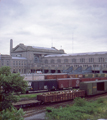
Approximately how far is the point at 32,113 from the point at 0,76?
6.53 metres

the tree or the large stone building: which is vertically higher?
the large stone building

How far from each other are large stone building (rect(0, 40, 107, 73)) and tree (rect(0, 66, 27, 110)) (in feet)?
173

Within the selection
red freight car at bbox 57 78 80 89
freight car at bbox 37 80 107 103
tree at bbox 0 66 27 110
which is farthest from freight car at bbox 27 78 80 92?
tree at bbox 0 66 27 110

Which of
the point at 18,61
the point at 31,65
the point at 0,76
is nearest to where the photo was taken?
the point at 0,76

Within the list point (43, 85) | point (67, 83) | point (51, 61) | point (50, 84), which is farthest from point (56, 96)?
point (51, 61)

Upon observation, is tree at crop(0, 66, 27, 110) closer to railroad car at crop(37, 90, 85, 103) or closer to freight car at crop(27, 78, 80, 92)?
railroad car at crop(37, 90, 85, 103)

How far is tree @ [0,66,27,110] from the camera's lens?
58.7 ft

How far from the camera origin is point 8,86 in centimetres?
1856

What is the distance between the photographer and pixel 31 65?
8631 centimetres

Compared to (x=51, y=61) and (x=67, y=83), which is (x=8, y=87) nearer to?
(x=67, y=83)

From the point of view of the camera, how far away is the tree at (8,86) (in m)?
17.9

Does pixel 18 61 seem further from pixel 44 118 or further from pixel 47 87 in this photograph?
pixel 44 118

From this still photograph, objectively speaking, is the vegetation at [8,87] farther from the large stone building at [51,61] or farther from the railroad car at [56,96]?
the large stone building at [51,61]

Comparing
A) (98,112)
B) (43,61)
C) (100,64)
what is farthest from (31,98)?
(43,61)
